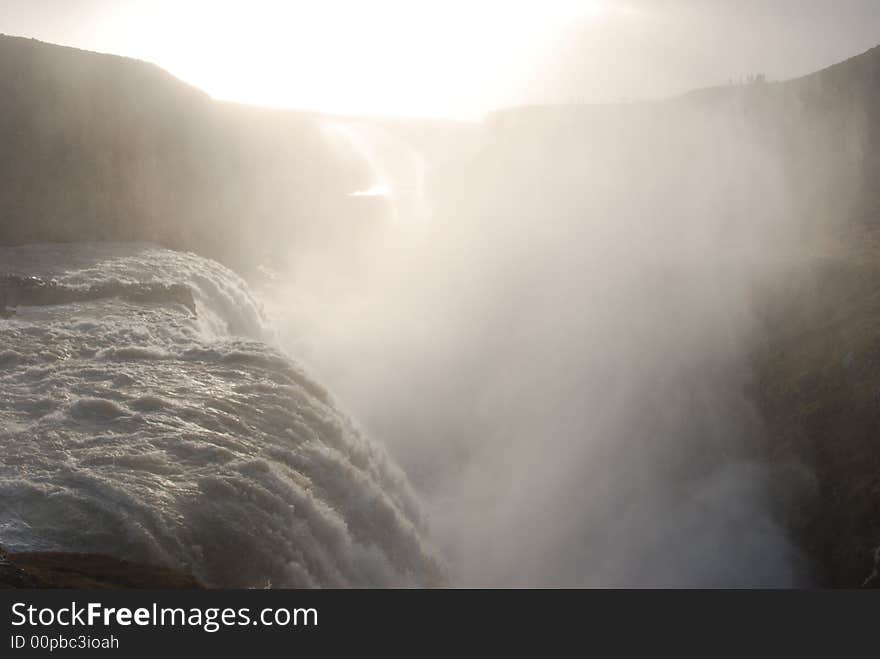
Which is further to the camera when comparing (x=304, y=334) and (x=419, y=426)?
(x=304, y=334)

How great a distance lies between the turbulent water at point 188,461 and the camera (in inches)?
217

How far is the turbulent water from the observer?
552cm

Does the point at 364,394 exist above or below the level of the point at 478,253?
below

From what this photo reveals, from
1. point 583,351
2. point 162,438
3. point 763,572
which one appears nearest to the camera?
point 162,438

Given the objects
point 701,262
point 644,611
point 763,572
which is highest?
point 701,262

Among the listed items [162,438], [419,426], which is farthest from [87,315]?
[419,426]

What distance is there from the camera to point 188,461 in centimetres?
643

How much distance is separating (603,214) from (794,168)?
180 inches

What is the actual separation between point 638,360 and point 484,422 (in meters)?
2.72

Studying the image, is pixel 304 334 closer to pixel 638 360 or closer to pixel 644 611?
pixel 638 360

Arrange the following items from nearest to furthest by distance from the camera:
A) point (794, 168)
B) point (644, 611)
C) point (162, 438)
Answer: point (644, 611), point (162, 438), point (794, 168)

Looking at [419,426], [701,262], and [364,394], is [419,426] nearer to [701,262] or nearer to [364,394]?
[364,394]

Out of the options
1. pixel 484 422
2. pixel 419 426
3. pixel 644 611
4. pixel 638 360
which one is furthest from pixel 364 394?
pixel 644 611

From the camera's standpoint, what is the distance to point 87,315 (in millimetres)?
10148
